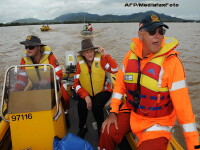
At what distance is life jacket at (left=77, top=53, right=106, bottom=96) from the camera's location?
276 cm

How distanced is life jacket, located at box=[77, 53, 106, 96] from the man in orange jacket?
820mm

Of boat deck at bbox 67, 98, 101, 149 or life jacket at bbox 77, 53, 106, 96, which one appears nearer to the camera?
boat deck at bbox 67, 98, 101, 149

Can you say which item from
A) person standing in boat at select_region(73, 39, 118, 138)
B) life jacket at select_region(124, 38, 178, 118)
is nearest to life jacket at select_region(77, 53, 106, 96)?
person standing in boat at select_region(73, 39, 118, 138)

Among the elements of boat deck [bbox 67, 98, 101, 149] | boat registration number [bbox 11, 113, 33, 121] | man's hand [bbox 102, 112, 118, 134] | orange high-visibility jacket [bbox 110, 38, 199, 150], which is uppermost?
orange high-visibility jacket [bbox 110, 38, 199, 150]

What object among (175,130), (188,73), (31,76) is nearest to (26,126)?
(31,76)

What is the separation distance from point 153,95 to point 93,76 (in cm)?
123

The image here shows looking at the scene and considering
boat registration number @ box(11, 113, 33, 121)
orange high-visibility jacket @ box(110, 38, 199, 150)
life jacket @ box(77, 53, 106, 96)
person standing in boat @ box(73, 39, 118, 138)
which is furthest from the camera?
life jacket @ box(77, 53, 106, 96)

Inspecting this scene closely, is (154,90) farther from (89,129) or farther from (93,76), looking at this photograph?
(89,129)

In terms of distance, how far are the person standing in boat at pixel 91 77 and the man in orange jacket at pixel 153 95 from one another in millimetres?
713

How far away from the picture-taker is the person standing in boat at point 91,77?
2.63 metres

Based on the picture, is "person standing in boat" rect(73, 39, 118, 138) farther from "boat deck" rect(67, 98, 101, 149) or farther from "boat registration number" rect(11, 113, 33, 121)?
"boat registration number" rect(11, 113, 33, 121)

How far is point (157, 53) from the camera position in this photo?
1.73 m

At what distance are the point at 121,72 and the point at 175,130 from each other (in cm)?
261

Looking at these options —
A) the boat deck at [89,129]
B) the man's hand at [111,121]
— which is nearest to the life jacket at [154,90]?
the man's hand at [111,121]
